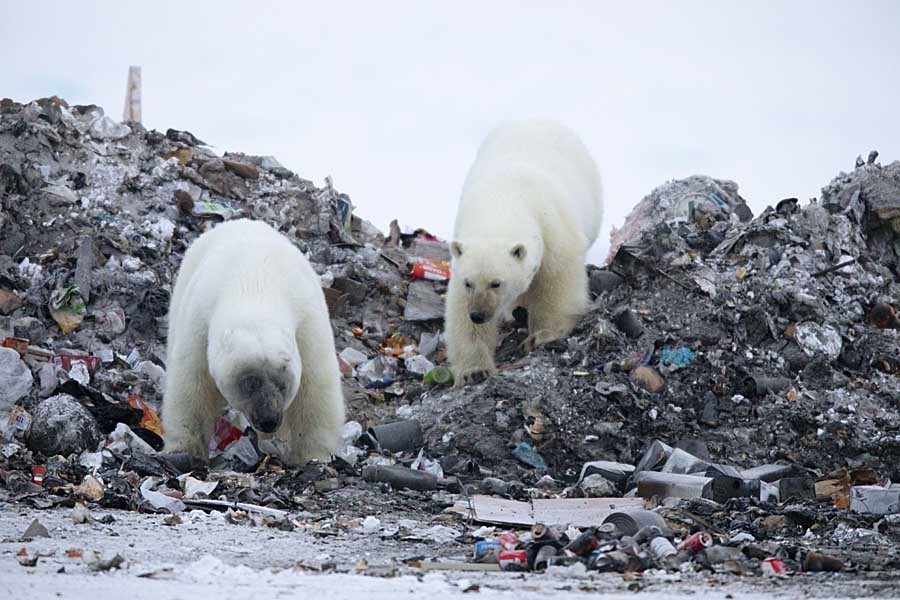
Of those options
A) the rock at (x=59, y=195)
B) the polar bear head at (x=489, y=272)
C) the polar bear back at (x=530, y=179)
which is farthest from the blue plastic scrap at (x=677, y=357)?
the rock at (x=59, y=195)

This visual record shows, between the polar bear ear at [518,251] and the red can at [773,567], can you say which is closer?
the red can at [773,567]

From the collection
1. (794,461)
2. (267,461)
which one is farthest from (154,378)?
(794,461)

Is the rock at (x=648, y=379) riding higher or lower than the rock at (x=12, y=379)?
higher

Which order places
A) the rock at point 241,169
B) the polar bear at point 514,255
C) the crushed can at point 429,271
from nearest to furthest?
the polar bear at point 514,255 < the crushed can at point 429,271 < the rock at point 241,169

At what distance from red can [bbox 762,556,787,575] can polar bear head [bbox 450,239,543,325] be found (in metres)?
4.44

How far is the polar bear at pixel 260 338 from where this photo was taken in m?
6.52

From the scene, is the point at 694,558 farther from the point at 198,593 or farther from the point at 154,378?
the point at 154,378

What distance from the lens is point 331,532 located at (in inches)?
216

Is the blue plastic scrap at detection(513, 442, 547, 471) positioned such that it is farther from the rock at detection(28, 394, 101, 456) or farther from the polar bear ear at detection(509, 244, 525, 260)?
the rock at detection(28, 394, 101, 456)

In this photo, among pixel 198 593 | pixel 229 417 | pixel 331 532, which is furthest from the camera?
pixel 229 417

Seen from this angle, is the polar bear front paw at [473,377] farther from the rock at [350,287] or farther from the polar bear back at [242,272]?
the rock at [350,287]

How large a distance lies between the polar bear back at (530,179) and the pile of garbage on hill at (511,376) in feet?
2.38

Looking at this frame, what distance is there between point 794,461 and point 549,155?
3907 millimetres

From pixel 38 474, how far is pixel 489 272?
11.4 feet
